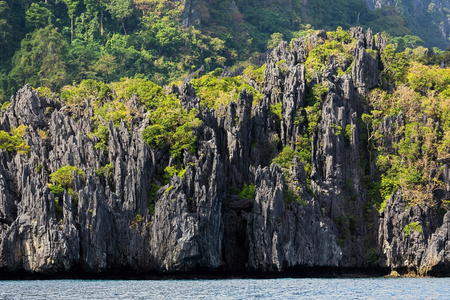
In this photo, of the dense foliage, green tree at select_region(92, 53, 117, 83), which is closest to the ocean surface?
the dense foliage

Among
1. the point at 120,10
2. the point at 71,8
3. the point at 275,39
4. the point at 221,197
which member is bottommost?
the point at 221,197

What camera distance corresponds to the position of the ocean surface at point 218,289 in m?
51.7

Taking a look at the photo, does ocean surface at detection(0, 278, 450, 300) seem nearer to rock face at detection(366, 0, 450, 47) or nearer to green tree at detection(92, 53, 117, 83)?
green tree at detection(92, 53, 117, 83)

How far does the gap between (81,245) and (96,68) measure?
51743 mm

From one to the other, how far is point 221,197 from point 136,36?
190 feet

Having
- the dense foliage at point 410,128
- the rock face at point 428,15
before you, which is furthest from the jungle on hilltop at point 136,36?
the dense foliage at point 410,128

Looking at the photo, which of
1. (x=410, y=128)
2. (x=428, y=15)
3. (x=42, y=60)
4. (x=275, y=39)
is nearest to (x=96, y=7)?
(x=42, y=60)

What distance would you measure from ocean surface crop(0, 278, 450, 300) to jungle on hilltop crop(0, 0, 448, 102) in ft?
165

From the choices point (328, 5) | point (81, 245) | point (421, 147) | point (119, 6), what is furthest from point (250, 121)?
point (328, 5)

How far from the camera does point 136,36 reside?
414 ft

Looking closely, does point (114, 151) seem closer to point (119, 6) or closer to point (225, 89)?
point (225, 89)

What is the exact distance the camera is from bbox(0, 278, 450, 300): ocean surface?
170ft

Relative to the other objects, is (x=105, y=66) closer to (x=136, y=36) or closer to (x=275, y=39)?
(x=136, y=36)

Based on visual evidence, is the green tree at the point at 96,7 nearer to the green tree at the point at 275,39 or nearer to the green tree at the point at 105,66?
the green tree at the point at 105,66
